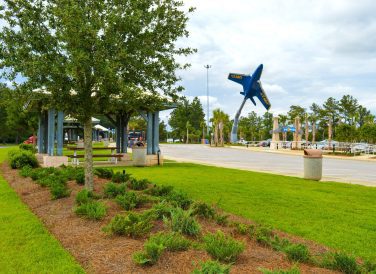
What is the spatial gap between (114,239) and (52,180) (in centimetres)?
534

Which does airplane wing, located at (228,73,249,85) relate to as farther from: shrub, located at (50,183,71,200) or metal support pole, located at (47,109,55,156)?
shrub, located at (50,183,71,200)

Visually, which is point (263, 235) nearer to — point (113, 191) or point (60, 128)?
point (113, 191)

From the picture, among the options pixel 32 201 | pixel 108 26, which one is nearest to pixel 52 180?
pixel 32 201

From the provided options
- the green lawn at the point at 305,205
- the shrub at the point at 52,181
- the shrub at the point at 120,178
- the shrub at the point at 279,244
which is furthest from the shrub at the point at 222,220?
the shrub at the point at 52,181

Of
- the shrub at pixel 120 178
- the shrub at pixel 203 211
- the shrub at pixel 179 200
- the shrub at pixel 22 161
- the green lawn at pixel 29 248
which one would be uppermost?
the shrub at pixel 22 161

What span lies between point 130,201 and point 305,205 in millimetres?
4083

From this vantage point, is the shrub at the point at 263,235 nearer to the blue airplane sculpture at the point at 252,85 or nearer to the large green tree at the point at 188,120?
the blue airplane sculpture at the point at 252,85

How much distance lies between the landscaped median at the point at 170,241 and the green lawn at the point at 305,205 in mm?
568

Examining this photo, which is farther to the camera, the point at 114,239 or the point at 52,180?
the point at 52,180

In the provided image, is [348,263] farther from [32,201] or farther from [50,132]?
[50,132]

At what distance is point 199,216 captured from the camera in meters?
6.80

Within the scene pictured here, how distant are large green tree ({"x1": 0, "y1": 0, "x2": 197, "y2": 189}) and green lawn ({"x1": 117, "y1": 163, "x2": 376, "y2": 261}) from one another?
3362mm

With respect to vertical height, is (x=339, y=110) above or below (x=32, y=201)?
above

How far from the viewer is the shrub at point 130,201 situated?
7.09 m
